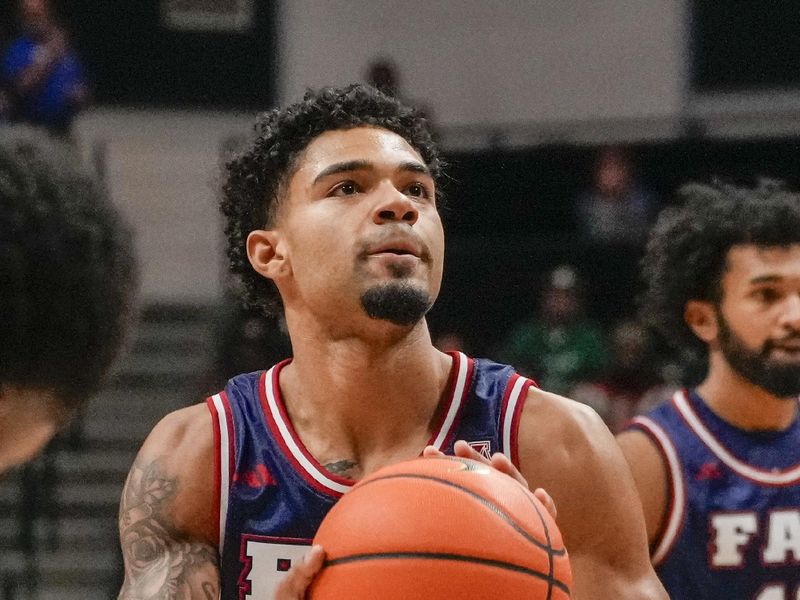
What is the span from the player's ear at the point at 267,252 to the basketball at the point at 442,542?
0.95 meters

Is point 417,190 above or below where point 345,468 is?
above

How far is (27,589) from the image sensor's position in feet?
24.9

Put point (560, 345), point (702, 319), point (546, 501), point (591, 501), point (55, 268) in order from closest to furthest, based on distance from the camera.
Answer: point (55, 268)
point (546, 501)
point (591, 501)
point (702, 319)
point (560, 345)

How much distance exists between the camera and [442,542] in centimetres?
264

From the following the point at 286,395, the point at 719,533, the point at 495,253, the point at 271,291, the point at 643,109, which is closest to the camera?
the point at 286,395

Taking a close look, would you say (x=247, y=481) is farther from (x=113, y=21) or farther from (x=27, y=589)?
(x=113, y=21)

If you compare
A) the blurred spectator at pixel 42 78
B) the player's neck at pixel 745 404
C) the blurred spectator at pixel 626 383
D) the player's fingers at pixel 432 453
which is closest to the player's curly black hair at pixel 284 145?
the player's fingers at pixel 432 453

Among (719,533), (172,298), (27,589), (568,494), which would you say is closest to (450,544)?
(568,494)

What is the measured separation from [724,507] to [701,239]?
103 centimetres

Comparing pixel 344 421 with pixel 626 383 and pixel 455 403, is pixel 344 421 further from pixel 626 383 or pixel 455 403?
pixel 626 383

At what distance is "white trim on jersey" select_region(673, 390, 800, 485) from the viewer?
14.2 feet

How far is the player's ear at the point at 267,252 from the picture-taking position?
11.7ft

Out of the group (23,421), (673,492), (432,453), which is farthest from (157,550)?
(673,492)

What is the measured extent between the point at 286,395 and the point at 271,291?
0.48 m
